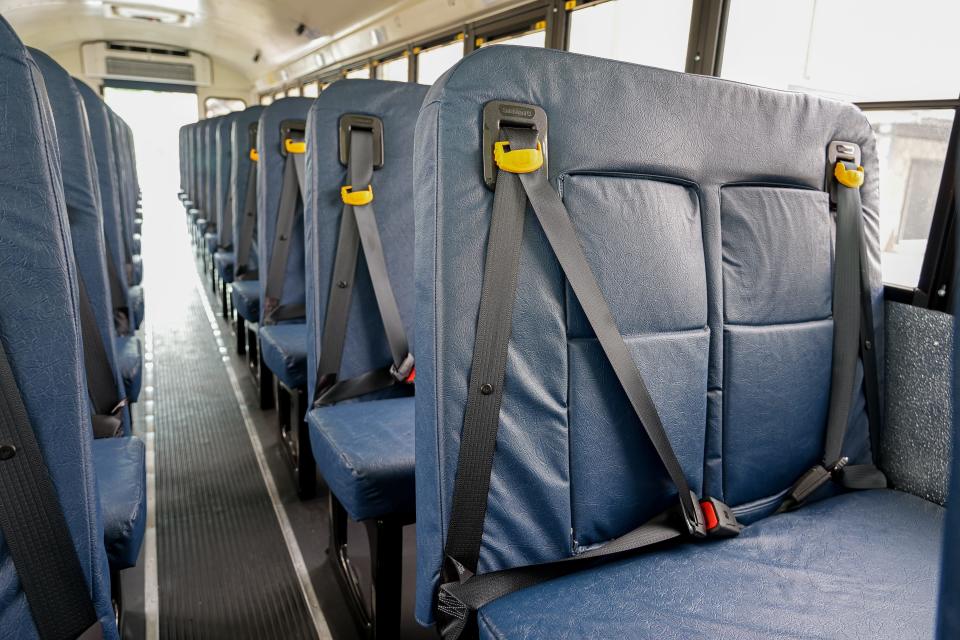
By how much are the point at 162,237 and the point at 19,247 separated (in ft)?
40.0

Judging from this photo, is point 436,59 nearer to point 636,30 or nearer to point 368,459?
point 636,30

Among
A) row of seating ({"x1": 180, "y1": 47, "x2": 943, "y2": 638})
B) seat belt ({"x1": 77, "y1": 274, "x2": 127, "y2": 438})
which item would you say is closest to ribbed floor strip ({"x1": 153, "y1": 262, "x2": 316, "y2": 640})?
row of seating ({"x1": 180, "y1": 47, "x2": 943, "y2": 638})

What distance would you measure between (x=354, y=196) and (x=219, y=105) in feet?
53.6

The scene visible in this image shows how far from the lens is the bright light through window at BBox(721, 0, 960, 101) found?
1938mm

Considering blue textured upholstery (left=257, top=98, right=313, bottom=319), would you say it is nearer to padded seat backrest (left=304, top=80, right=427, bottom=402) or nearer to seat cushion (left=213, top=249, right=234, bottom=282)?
padded seat backrest (left=304, top=80, right=427, bottom=402)

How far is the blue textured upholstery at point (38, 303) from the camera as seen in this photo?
3.06 feet

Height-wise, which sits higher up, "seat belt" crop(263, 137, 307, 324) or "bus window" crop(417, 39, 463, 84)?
"bus window" crop(417, 39, 463, 84)

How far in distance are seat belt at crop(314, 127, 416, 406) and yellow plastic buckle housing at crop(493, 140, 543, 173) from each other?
41.0 inches

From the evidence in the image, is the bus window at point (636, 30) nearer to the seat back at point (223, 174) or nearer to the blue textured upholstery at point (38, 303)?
the blue textured upholstery at point (38, 303)

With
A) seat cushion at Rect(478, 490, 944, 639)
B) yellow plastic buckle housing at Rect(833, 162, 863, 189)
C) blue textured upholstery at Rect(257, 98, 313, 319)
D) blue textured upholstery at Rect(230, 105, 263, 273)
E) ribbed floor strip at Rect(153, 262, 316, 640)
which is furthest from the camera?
blue textured upholstery at Rect(230, 105, 263, 273)

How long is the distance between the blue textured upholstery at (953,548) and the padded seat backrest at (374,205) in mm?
1825

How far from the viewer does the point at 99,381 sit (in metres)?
1.95

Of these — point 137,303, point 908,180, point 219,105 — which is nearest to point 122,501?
point 908,180

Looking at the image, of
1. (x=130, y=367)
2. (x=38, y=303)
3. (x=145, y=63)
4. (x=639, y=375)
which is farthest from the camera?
(x=145, y=63)
